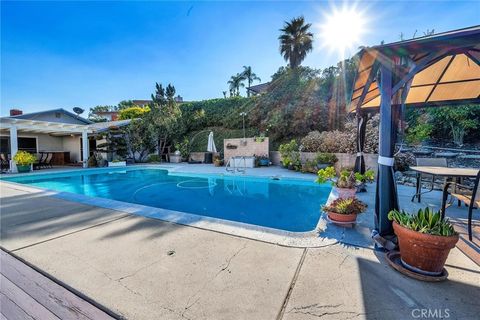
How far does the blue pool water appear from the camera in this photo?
5137 millimetres

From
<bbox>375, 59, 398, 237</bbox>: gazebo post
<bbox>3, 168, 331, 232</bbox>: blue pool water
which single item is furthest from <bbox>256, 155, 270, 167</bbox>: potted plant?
<bbox>375, 59, 398, 237</bbox>: gazebo post

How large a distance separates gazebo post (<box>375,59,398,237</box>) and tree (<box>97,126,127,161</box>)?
16245 mm

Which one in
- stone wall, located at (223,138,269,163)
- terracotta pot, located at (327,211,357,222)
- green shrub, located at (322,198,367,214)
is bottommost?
terracotta pot, located at (327,211,357,222)

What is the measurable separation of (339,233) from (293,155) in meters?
7.58

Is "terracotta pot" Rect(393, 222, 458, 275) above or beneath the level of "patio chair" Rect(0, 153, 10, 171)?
beneath

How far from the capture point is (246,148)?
13.1 metres

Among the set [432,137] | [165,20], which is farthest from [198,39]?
[432,137]

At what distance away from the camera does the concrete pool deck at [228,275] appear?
179cm

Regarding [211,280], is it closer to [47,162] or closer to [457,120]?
[457,120]

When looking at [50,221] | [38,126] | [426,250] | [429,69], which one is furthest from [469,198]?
[38,126]

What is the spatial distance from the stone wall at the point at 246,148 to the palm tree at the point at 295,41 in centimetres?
851

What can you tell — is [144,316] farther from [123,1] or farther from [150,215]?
[123,1]

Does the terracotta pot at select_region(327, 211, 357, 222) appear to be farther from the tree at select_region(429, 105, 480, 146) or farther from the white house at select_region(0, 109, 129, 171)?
the white house at select_region(0, 109, 129, 171)

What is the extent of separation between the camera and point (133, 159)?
53.1ft
